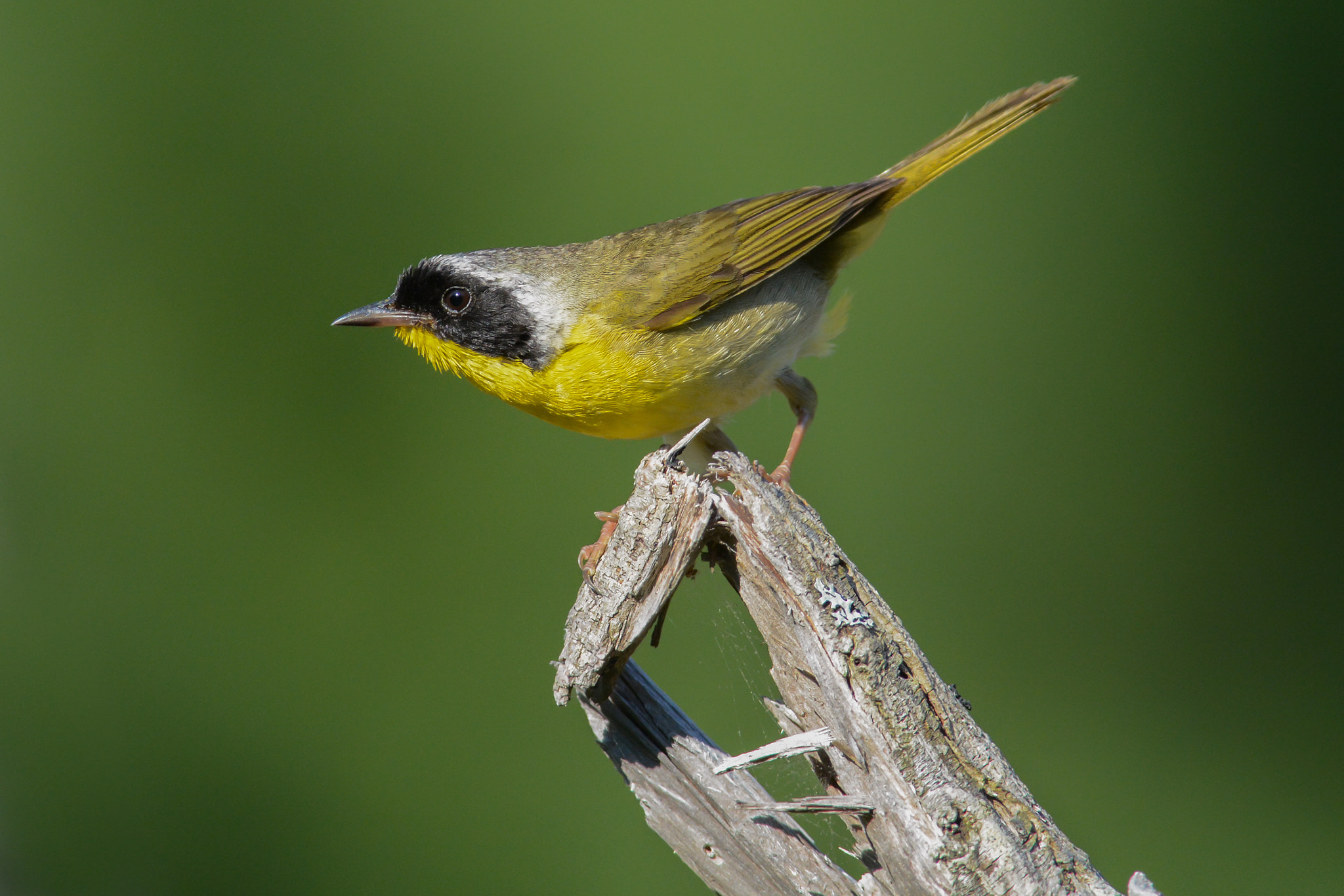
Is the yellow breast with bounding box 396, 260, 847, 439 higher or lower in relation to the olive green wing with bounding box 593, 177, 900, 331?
lower

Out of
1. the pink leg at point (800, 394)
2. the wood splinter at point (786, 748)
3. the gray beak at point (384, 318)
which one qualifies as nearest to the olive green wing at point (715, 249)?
the pink leg at point (800, 394)

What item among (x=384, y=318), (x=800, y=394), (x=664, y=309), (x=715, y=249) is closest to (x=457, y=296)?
(x=384, y=318)

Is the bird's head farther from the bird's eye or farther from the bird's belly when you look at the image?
the bird's belly

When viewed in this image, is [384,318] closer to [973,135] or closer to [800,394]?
[800,394]

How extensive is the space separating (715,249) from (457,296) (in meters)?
0.79

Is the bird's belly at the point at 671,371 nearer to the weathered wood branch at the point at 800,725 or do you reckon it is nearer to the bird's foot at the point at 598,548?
the bird's foot at the point at 598,548

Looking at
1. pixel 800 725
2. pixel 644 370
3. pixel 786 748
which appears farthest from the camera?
pixel 644 370

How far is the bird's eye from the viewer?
2.78m


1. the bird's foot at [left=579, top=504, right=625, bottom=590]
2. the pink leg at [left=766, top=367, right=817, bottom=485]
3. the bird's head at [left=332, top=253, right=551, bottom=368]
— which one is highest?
the bird's head at [left=332, top=253, right=551, bottom=368]

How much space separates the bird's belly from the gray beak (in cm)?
44

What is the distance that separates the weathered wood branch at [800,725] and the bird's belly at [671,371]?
2.51 ft

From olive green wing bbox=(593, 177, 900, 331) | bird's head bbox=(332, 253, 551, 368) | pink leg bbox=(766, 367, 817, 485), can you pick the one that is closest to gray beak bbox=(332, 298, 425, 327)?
bird's head bbox=(332, 253, 551, 368)

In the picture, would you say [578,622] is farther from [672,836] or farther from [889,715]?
[889,715]

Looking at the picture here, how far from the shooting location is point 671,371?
2.65m
